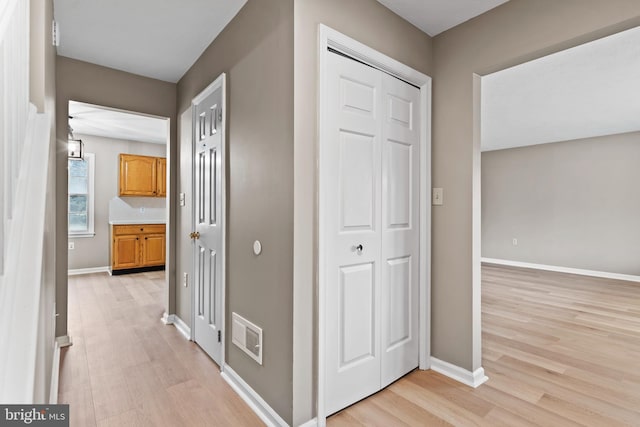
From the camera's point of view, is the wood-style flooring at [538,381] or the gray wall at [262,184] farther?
the wood-style flooring at [538,381]

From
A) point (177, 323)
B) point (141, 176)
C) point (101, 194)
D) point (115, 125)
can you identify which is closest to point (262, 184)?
point (177, 323)

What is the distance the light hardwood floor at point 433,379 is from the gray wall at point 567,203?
2.16 meters

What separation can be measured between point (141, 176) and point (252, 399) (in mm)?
5434

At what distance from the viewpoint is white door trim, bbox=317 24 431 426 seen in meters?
1.73

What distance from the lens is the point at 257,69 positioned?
1.96m

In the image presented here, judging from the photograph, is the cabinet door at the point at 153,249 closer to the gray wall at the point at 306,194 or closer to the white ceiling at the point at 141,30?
the white ceiling at the point at 141,30

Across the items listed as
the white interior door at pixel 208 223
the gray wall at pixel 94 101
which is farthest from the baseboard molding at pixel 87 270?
the white interior door at pixel 208 223

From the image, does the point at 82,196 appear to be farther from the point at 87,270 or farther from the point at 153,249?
the point at 153,249

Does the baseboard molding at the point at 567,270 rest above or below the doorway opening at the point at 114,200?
below

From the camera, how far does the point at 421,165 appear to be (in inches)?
94.0

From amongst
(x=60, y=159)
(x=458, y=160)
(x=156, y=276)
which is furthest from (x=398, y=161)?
(x=156, y=276)

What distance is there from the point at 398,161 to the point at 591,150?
18.1 ft

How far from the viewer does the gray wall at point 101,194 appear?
224 inches

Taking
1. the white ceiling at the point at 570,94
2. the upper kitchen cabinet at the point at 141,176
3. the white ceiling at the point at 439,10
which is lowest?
the upper kitchen cabinet at the point at 141,176
